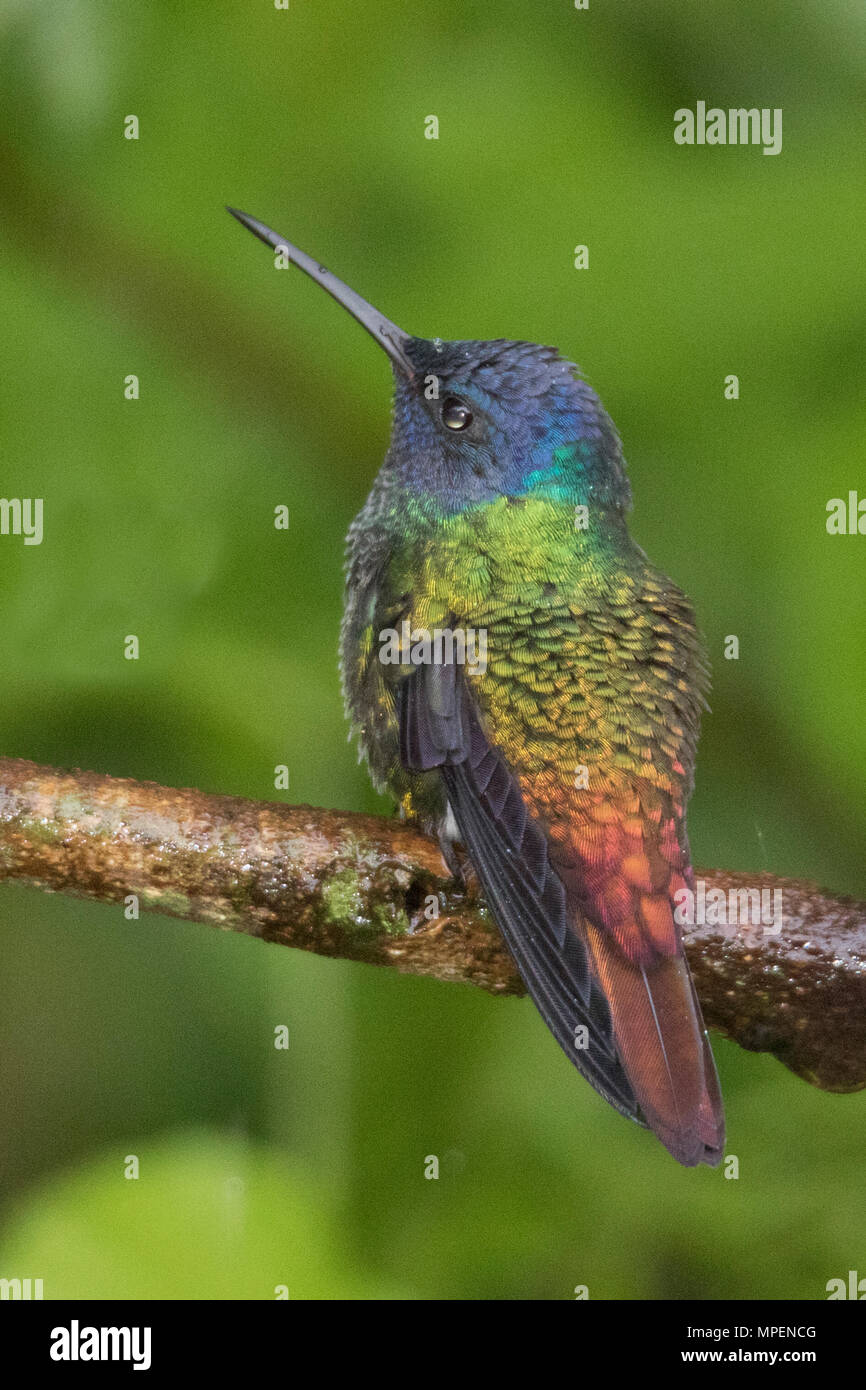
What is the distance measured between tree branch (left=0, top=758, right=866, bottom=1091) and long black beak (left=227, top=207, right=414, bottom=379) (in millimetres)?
759

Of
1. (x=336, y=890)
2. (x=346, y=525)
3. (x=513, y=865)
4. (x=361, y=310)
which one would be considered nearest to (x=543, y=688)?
(x=513, y=865)

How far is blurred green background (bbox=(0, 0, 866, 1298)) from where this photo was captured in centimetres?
200

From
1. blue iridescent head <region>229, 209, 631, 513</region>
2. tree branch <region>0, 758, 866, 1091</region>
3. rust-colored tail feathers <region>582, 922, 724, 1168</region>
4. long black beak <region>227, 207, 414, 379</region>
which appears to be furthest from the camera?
long black beak <region>227, 207, 414, 379</region>

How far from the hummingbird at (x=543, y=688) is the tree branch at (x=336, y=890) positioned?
99mm

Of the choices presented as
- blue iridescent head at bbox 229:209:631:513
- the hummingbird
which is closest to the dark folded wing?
the hummingbird

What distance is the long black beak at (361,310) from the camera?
1964mm

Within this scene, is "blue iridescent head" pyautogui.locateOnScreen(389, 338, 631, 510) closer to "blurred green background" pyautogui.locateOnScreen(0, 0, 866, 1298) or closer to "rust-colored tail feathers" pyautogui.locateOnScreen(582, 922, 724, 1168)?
"blurred green background" pyautogui.locateOnScreen(0, 0, 866, 1298)

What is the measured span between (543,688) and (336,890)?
38cm

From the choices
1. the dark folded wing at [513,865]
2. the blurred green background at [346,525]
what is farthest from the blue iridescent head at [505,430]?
the dark folded wing at [513,865]

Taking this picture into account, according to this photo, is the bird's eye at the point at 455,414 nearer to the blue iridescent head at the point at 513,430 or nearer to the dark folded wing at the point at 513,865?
the blue iridescent head at the point at 513,430

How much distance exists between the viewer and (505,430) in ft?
6.05

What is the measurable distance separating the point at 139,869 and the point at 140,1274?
0.76 m
